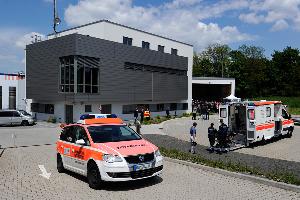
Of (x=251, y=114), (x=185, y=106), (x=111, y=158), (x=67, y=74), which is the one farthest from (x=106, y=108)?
(x=111, y=158)

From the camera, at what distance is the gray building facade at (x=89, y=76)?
35.0 m

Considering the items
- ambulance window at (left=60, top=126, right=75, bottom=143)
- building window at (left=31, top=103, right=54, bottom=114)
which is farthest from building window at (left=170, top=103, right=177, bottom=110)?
ambulance window at (left=60, top=126, right=75, bottom=143)

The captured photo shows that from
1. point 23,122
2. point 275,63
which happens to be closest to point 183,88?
point 23,122

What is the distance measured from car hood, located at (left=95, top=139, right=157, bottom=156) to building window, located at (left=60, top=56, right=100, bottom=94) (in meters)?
25.0

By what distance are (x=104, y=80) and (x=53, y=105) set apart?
6447 mm

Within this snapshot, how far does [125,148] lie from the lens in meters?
9.86

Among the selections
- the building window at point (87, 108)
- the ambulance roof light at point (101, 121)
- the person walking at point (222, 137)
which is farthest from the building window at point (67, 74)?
the ambulance roof light at point (101, 121)

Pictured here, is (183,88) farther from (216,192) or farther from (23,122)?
(216,192)

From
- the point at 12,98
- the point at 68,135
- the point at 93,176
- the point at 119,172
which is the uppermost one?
the point at 12,98

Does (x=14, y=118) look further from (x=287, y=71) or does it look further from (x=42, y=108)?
(x=287, y=71)

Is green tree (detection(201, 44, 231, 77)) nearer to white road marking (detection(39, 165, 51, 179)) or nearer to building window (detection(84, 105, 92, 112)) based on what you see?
building window (detection(84, 105, 92, 112))

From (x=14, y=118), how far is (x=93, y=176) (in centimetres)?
2749

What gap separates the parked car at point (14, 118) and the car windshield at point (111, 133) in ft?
86.0

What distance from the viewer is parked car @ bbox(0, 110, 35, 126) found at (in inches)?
1359
